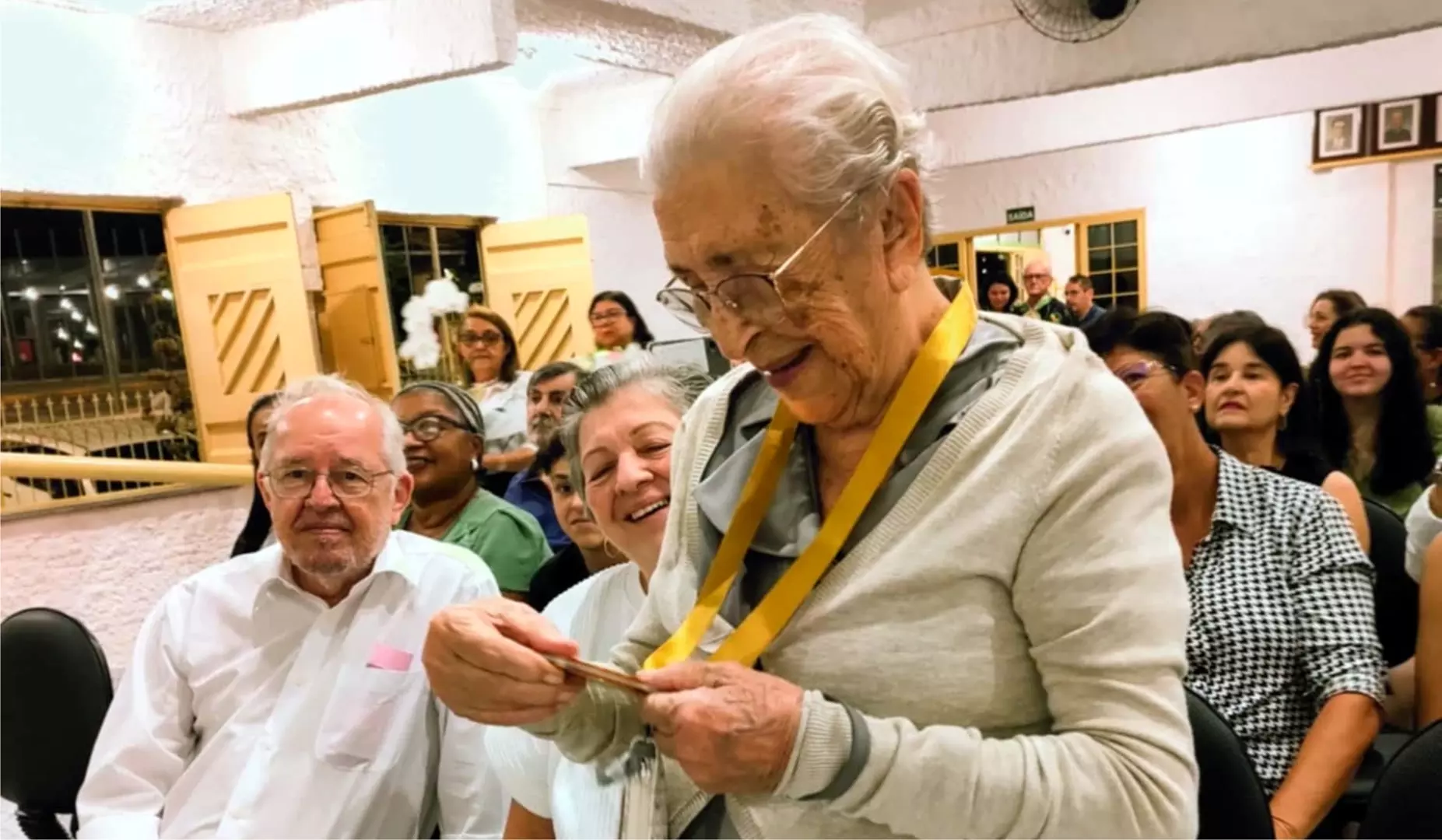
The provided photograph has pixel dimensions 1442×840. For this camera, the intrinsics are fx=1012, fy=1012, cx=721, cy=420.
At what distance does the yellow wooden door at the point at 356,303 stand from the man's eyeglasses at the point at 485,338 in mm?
559

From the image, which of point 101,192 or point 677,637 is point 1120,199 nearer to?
point 101,192

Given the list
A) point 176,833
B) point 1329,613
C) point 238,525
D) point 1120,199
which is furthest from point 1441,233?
point 176,833

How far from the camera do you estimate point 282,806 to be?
1683mm

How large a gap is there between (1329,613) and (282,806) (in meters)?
1.77

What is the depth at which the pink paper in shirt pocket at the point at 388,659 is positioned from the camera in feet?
5.76

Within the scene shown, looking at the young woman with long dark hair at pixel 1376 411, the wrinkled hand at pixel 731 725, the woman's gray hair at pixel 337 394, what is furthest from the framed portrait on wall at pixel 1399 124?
the wrinkled hand at pixel 731 725

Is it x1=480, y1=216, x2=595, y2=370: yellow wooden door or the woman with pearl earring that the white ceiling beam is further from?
the woman with pearl earring

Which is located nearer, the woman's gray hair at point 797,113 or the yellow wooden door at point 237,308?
the woman's gray hair at point 797,113

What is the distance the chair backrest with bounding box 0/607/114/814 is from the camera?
2227mm

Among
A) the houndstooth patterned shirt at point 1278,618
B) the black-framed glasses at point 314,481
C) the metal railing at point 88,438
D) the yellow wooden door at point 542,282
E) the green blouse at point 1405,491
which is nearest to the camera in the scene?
the houndstooth patterned shirt at point 1278,618

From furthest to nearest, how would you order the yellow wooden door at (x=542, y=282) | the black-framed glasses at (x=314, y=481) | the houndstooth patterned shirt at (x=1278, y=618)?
the yellow wooden door at (x=542, y=282) < the black-framed glasses at (x=314, y=481) < the houndstooth patterned shirt at (x=1278, y=618)

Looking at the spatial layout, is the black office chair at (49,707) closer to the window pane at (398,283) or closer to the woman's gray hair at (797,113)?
the woman's gray hair at (797,113)

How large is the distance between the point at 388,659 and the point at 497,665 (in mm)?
1007

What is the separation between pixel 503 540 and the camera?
2.56 metres
